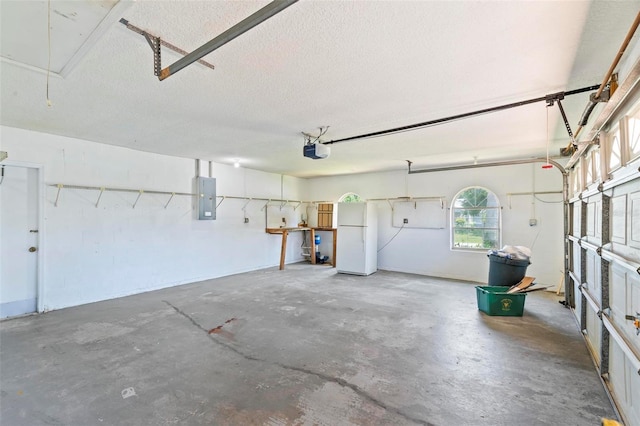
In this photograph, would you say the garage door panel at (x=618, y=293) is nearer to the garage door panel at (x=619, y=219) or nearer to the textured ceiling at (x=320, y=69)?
the garage door panel at (x=619, y=219)

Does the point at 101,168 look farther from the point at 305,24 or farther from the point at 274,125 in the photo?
the point at 305,24

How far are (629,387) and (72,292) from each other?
6120 mm

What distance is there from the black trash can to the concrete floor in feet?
1.62

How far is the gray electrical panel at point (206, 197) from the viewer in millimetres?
5719

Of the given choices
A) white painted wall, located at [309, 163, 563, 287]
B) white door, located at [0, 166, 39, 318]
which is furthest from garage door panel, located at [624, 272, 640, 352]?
white door, located at [0, 166, 39, 318]

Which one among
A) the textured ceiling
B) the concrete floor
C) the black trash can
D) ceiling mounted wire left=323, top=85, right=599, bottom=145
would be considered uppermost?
the textured ceiling

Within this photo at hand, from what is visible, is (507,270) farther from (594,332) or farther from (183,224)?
(183,224)

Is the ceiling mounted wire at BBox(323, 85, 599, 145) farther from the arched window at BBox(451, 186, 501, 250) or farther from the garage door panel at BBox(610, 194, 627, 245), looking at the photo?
the arched window at BBox(451, 186, 501, 250)

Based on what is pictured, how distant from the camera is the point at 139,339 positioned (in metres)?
3.03

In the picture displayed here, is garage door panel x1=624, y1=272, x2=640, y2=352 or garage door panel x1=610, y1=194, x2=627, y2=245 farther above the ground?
garage door panel x1=610, y1=194, x2=627, y2=245

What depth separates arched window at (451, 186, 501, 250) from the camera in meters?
5.85

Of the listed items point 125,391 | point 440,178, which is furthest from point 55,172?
point 440,178

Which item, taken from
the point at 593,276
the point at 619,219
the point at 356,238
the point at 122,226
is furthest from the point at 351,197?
the point at 619,219

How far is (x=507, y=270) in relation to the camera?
429 cm
